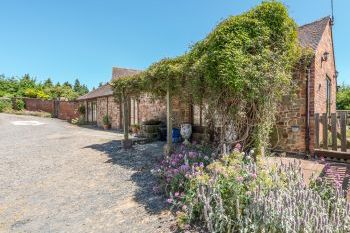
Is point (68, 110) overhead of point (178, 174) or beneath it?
overhead

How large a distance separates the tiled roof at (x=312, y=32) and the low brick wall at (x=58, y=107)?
68.0 feet

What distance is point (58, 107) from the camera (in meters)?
27.0

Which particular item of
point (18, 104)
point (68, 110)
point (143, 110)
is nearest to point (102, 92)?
point (143, 110)

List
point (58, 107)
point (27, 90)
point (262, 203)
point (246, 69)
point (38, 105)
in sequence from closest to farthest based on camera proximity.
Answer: point (262, 203), point (246, 69), point (58, 107), point (38, 105), point (27, 90)

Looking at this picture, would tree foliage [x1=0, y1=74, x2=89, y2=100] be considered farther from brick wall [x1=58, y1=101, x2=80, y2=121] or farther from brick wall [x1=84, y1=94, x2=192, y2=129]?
brick wall [x1=84, y1=94, x2=192, y2=129]

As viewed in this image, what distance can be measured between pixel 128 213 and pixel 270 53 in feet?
15.9

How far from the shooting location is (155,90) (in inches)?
373

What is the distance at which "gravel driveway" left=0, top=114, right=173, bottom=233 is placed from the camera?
4375mm

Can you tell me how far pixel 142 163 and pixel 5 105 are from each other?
1123 inches

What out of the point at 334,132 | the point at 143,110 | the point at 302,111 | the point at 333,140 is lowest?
the point at 333,140

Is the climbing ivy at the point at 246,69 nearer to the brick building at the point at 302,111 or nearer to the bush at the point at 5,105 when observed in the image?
the brick building at the point at 302,111

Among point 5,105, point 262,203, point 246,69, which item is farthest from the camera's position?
point 5,105

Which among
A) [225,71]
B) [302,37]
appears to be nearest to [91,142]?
[225,71]

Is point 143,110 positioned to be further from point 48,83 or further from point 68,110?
point 48,83
